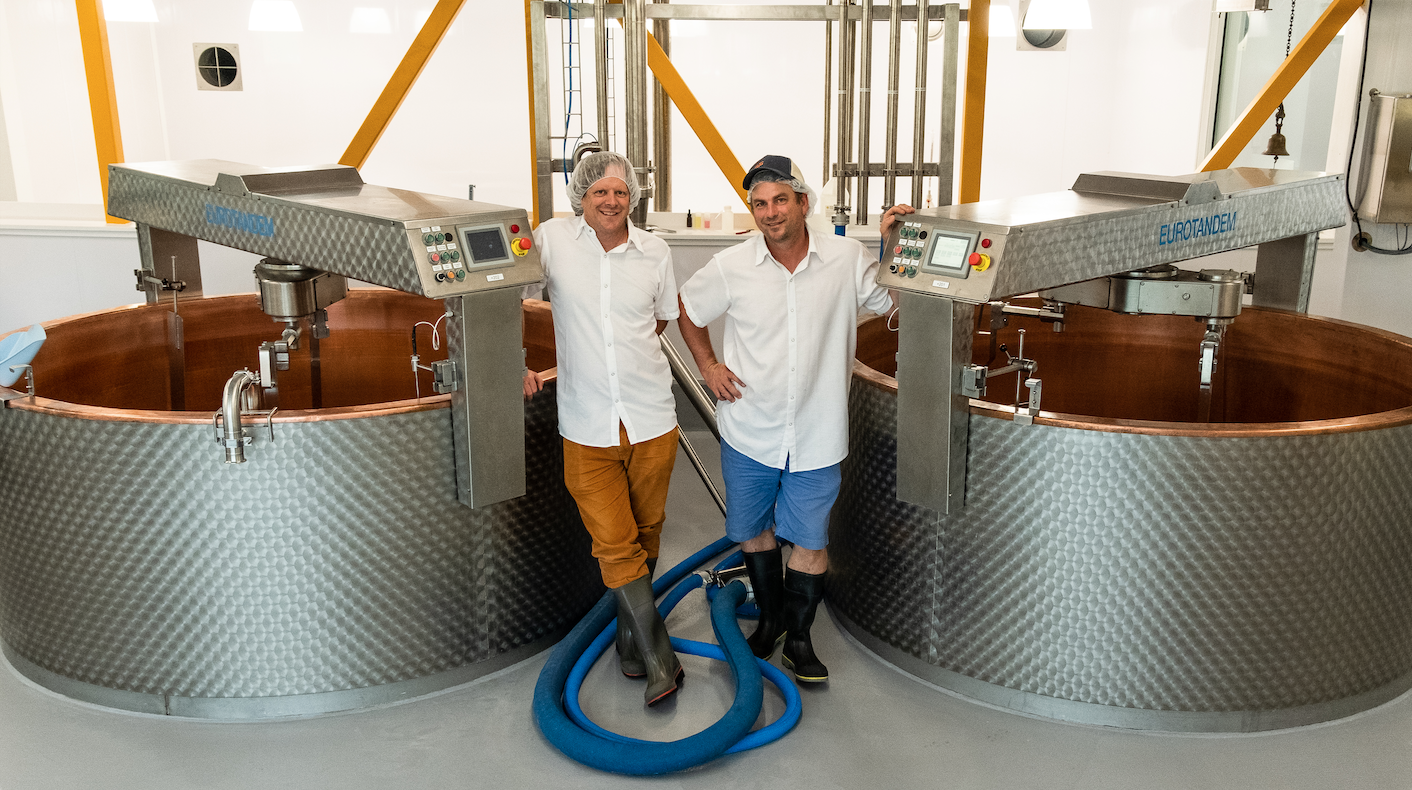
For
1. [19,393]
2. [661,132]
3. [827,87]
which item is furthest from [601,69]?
[19,393]

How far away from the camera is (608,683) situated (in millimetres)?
3041

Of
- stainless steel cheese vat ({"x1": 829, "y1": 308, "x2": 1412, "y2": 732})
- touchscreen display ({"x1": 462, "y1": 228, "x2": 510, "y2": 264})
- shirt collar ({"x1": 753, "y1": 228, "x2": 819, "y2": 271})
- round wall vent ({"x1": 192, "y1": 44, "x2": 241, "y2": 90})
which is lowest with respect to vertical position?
stainless steel cheese vat ({"x1": 829, "y1": 308, "x2": 1412, "y2": 732})

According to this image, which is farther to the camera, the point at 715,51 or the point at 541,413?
the point at 715,51

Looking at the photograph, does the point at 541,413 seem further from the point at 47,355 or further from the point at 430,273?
the point at 47,355

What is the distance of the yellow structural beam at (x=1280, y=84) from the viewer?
5164mm

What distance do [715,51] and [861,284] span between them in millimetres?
3792

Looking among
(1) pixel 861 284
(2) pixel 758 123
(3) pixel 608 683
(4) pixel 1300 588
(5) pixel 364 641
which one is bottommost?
(3) pixel 608 683

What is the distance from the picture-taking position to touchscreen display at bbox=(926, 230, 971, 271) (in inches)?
94.6

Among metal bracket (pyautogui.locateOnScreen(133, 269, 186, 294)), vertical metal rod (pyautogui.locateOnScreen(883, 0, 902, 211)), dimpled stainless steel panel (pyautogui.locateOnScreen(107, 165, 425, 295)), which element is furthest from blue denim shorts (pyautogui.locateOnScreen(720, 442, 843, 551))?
vertical metal rod (pyautogui.locateOnScreen(883, 0, 902, 211))

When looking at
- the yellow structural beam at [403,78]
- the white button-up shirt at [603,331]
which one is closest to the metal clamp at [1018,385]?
the white button-up shirt at [603,331]

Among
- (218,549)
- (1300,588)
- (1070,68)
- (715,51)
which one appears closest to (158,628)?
(218,549)

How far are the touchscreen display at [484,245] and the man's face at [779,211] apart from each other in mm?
584

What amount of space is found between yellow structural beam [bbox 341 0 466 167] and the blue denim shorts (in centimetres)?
331

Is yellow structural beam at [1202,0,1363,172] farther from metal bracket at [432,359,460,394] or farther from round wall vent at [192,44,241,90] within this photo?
round wall vent at [192,44,241,90]
